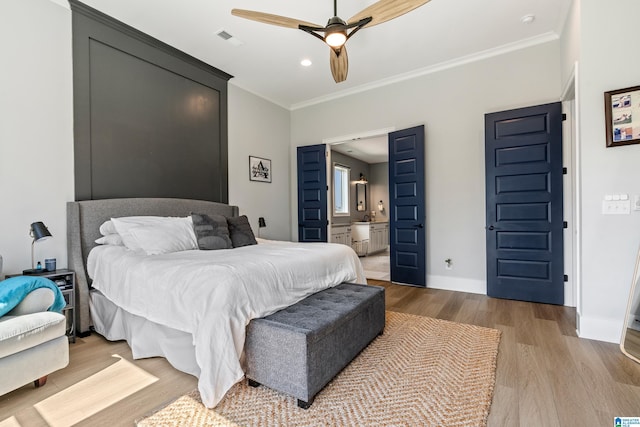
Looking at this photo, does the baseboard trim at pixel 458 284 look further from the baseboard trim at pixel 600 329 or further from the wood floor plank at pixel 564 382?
the baseboard trim at pixel 600 329

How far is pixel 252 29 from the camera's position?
11.0 ft

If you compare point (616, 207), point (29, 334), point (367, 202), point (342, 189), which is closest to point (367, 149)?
point (342, 189)

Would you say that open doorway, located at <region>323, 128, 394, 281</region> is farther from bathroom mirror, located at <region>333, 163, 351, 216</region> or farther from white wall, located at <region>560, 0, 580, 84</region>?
white wall, located at <region>560, 0, 580, 84</region>

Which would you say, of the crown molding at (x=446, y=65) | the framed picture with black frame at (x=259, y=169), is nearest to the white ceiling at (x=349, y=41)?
the crown molding at (x=446, y=65)

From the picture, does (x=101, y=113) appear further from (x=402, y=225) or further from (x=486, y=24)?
(x=486, y=24)

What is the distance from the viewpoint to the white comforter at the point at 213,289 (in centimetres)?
167

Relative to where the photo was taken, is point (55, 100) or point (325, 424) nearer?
point (325, 424)

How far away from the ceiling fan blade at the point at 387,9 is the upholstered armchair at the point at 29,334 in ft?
9.69

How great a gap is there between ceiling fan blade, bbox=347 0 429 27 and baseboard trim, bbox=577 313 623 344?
283 cm

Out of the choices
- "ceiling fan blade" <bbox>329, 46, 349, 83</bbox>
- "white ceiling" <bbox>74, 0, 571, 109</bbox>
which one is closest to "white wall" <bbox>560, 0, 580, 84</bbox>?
"white ceiling" <bbox>74, 0, 571, 109</bbox>

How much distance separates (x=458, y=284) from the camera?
4.17 meters

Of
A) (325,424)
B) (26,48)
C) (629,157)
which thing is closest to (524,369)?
(325,424)

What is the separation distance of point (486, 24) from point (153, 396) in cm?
448

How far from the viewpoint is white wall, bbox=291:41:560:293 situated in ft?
12.2
